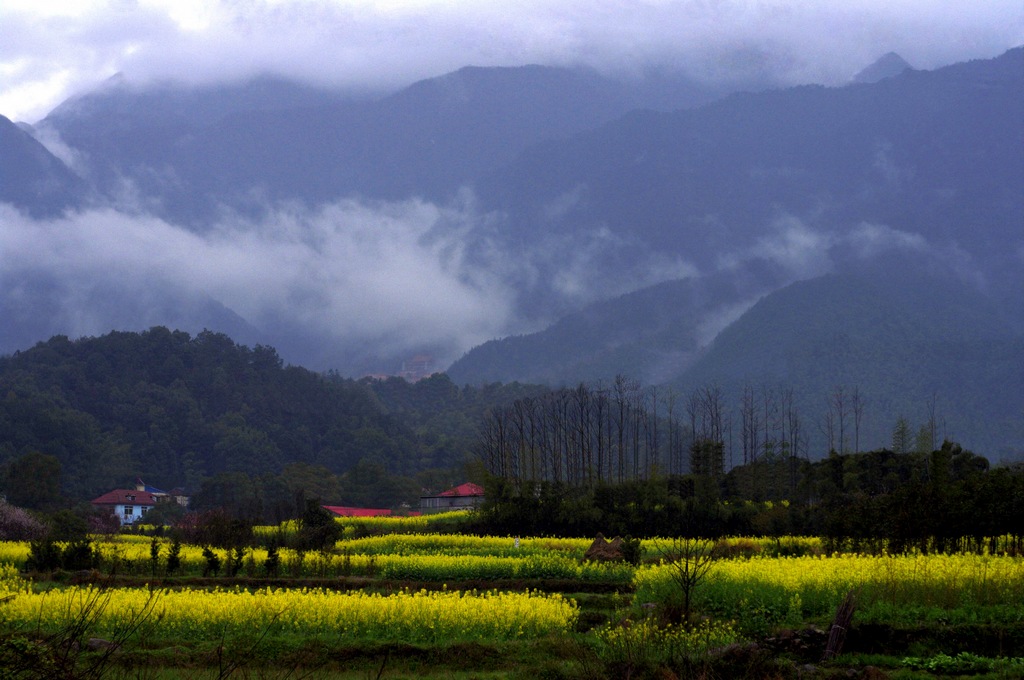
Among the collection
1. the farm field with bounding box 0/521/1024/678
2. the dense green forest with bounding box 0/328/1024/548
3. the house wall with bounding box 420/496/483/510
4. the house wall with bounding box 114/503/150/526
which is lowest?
the house wall with bounding box 114/503/150/526

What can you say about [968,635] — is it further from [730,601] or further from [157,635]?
[157,635]

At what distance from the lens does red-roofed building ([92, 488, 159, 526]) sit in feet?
282

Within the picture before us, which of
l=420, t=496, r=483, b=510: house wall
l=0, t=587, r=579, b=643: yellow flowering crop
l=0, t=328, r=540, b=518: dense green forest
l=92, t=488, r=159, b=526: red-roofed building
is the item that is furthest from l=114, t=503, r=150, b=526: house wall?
l=0, t=587, r=579, b=643: yellow flowering crop

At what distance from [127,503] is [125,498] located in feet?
1.75

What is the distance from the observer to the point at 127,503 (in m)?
88.2

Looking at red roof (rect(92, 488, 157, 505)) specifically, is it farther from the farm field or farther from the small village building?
the farm field

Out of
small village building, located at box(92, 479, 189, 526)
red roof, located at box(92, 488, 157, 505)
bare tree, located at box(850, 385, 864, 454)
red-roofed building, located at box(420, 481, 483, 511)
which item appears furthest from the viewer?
red roof, located at box(92, 488, 157, 505)

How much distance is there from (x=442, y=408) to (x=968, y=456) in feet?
373

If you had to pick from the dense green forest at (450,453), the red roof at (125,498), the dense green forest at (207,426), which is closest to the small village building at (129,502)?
the red roof at (125,498)

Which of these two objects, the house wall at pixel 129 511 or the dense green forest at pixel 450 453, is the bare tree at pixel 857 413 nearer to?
the dense green forest at pixel 450 453

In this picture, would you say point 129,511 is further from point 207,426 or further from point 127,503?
point 207,426

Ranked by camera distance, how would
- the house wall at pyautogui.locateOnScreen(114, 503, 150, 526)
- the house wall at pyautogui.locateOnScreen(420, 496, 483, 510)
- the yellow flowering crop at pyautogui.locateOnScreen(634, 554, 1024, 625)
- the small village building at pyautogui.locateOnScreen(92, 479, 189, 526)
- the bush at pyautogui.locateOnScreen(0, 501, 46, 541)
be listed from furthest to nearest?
the house wall at pyautogui.locateOnScreen(114, 503, 150, 526) → the small village building at pyautogui.locateOnScreen(92, 479, 189, 526) → the house wall at pyautogui.locateOnScreen(420, 496, 483, 510) → the bush at pyautogui.locateOnScreen(0, 501, 46, 541) → the yellow flowering crop at pyautogui.locateOnScreen(634, 554, 1024, 625)

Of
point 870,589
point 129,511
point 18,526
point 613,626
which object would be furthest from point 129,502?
point 870,589

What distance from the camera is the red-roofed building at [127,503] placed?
86000 millimetres
